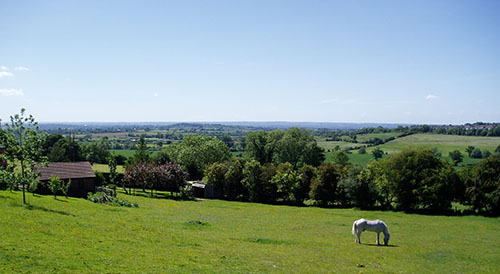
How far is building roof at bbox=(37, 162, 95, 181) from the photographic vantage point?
4709cm

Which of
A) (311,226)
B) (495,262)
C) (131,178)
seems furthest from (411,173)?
(131,178)

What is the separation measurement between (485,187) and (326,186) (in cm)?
2190

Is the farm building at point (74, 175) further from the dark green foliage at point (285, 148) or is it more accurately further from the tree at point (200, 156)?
the dark green foliage at point (285, 148)

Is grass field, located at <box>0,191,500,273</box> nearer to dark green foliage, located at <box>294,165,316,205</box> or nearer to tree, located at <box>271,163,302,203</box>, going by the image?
tree, located at <box>271,163,302,203</box>

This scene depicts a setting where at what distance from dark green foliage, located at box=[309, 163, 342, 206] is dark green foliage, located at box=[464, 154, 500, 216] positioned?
1871 cm

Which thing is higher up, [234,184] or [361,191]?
[361,191]

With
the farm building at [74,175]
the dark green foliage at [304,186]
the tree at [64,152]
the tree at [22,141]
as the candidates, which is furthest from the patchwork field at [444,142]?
the tree at [22,141]

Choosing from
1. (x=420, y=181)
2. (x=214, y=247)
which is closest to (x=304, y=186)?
(x=420, y=181)

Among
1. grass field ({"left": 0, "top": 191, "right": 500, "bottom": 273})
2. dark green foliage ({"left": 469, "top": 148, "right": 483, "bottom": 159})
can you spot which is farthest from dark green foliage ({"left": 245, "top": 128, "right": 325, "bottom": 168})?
dark green foliage ({"left": 469, "top": 148, "right": 483, "bottom": 159})

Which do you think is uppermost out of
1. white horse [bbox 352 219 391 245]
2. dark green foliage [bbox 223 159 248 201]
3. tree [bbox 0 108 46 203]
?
tree [bbox 0 108 46 203]

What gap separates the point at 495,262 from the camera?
20.7 metres

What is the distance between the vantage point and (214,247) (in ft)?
65.6

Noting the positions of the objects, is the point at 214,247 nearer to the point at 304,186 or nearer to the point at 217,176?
the point at 304,186

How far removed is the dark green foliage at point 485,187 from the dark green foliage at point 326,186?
18707mm
